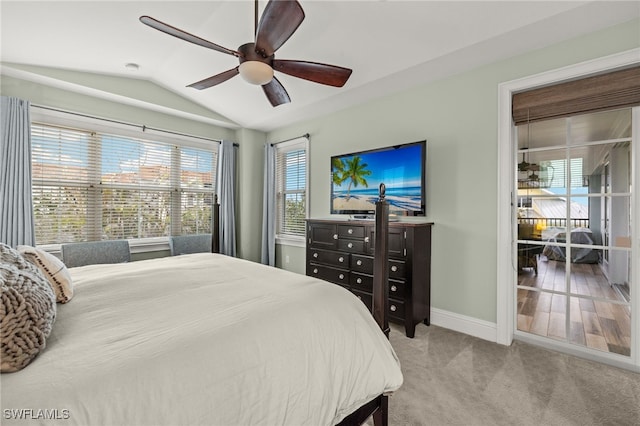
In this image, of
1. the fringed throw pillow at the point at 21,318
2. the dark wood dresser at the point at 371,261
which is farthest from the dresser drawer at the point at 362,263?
the fringed throw pillow at the point at 21,318

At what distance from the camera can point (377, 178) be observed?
3348 millimetres

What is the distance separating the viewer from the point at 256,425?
3.27ft

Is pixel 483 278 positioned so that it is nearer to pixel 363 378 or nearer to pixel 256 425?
pixel 363 378

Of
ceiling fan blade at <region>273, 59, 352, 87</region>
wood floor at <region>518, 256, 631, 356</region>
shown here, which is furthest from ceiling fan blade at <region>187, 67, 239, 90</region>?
wood floor at <region>518, 256, 631, 356</region>

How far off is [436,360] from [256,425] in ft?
5.90

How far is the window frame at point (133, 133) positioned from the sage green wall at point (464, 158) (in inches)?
116

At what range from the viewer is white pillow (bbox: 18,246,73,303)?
133cm

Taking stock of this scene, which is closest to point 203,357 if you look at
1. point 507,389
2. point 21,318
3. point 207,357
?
point 207,357

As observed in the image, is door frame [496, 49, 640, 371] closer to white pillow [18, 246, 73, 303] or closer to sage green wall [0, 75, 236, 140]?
white pillow [18, 246, 73, 303]

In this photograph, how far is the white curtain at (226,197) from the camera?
4.55m

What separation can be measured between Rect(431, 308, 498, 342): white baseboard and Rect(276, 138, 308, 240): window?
2248mm

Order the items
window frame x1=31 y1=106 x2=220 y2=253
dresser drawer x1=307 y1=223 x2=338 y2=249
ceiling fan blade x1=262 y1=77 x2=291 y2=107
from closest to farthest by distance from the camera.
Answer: ceiling fan blade x1=262 y1=77 x2=291 y2=107
window frame x1=31 y1=106 x2=220 y2=253
dresser drawer x1=307 y1=223 x2=338 y2=249

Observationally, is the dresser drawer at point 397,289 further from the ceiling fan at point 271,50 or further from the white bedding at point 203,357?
the ceiling fan at point 271,50

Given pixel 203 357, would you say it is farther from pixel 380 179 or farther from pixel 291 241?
pixel 291 241
